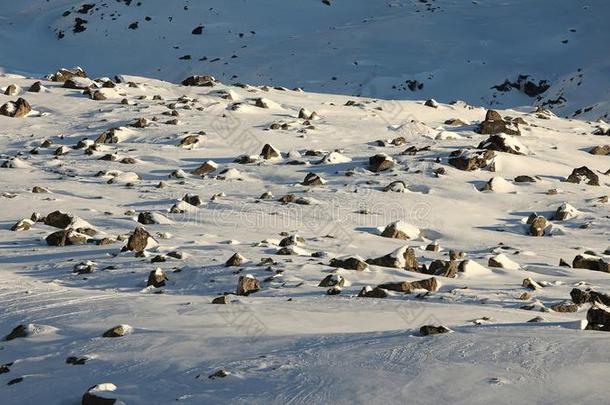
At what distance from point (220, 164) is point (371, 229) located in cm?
408

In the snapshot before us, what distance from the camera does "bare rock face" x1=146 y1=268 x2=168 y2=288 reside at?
25.1 ft

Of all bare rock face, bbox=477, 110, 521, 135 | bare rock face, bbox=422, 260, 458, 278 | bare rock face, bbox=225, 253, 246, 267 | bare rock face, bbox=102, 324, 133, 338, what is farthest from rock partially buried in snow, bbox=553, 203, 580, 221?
bare rock face, bbox=102, 324, 133, 338

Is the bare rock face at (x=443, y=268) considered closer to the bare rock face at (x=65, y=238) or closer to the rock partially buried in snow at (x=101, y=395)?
the bare rock face at (x=65, y=238)

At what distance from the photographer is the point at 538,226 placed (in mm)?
10766

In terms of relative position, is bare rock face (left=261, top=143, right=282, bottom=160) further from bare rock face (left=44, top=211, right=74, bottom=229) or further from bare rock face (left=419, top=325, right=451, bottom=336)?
bare rock face (left=419, top=325, right=451, bottom=336)

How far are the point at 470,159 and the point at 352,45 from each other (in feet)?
66.1

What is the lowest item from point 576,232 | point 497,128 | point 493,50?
point 576,232

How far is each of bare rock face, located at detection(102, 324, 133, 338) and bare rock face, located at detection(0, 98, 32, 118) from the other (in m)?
12.5

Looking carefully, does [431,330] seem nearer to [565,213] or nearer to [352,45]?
[565,213]

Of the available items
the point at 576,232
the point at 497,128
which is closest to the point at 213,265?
the point at 576,232

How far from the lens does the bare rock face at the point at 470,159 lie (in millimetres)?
13219

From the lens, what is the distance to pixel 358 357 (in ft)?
15.5

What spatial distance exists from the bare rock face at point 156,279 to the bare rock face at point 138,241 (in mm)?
1115

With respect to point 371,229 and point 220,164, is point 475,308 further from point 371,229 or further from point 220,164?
point 220,164
